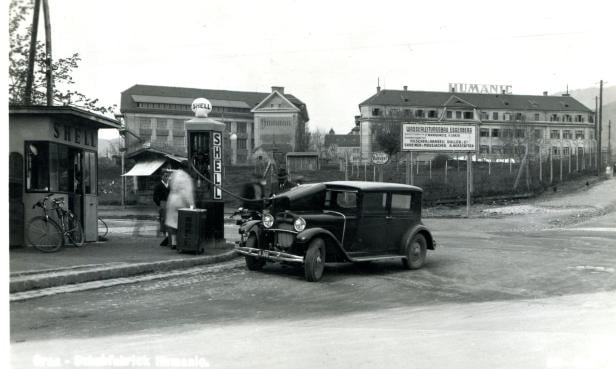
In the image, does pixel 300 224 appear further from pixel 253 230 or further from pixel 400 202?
pixel 400 202

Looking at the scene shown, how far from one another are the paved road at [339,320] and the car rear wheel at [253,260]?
18 centimetres

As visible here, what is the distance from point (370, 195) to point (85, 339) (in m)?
5.66

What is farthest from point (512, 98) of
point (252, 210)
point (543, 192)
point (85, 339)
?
point (85, 339)

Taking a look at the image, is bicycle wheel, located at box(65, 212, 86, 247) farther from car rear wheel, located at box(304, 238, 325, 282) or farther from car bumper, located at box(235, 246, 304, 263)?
car rear wheel, located at box(304, 238, 325, 282)

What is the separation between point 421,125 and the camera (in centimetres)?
2717

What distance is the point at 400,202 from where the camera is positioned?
10.6m

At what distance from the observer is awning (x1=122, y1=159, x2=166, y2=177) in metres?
37.4

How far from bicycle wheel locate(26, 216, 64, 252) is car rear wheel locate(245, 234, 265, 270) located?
10.9 feet

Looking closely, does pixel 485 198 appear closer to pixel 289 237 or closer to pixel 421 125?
pixel 421 125

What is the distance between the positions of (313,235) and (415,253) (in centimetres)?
258

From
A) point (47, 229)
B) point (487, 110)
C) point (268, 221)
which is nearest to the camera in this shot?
point (268, 221)

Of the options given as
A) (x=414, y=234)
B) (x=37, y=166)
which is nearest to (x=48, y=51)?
(x=37, y=166)

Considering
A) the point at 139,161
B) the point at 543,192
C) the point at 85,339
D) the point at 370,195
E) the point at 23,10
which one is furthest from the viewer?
the point at 139,161

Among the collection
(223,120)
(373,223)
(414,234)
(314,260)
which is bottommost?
(314,260)
